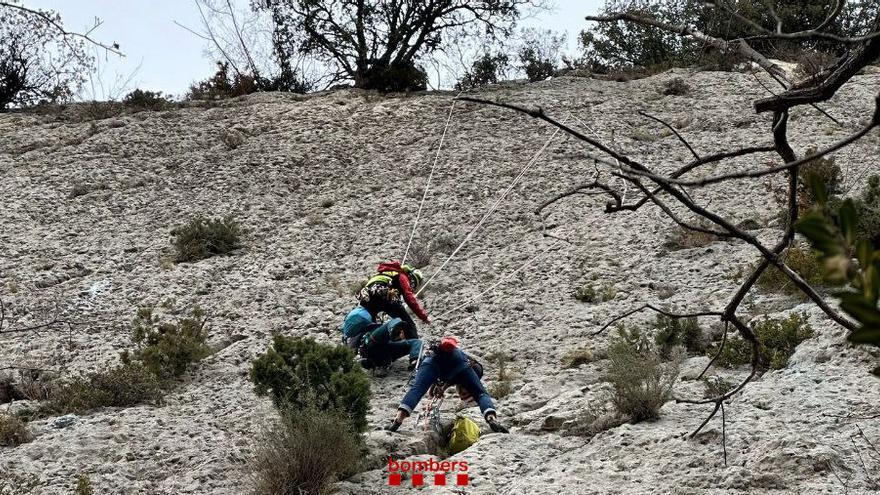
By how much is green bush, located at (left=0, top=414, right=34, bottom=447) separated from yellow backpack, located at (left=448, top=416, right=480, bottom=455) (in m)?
3.13

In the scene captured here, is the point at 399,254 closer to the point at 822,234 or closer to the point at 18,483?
the point at 18,483

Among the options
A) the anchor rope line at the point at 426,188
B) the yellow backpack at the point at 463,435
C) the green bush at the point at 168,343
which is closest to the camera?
the yellow backpack at the point at 463,435

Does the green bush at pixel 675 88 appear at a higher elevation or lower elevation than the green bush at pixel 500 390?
higher

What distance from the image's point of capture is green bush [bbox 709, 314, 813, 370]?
660 centimetres

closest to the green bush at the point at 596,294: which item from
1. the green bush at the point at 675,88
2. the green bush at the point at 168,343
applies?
the green bush at the point at 168,343

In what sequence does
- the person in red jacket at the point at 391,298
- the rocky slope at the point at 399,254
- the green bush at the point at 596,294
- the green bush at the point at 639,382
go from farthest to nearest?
the green bush at the point at 596,294, the person in red jacket at the point at 391,298, the green bush at the point at 639,382, the rocky slope at the point at 399,254

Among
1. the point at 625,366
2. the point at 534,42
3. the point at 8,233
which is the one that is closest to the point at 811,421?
the point at 625,366

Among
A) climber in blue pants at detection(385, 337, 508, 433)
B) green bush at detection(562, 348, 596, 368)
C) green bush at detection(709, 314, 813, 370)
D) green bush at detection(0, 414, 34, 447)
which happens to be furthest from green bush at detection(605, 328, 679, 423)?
green bush at detection(0, 414, 34, 447)

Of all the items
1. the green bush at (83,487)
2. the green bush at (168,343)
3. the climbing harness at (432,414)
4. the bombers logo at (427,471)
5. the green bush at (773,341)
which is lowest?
the bombers logo at (427,471)

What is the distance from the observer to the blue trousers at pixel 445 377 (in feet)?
22.1

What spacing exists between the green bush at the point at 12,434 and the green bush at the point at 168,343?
1.16 metres

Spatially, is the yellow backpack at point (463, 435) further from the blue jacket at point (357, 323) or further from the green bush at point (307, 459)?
the blue jacket at point (357, 323)

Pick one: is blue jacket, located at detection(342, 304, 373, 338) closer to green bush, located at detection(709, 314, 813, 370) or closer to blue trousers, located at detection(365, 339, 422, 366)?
blue trousers, located at detection(365, 339, 422, 366)

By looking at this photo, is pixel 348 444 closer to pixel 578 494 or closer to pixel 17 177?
pixel 578 494
